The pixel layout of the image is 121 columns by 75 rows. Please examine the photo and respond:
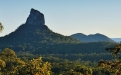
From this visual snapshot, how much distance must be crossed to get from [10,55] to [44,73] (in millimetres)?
27408

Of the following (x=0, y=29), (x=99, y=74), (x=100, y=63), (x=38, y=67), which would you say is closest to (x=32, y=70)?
(x=38, y=67)

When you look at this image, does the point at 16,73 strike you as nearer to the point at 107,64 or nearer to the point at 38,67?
the point at 38,67

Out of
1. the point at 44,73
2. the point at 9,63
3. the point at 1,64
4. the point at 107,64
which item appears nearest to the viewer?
the point at 107,64

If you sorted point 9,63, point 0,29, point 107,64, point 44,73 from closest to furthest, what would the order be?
point 107,64
point 0,29
point 44,73
point 9,63

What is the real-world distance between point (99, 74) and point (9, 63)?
10330cm

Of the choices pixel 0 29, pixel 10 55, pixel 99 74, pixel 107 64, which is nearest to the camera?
pixel 107 64

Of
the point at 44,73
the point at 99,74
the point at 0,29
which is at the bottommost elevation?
the point at 99,74

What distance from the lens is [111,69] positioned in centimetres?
2588

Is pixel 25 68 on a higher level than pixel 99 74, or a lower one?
higher

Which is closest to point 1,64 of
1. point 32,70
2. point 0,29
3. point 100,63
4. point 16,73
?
point 16,73

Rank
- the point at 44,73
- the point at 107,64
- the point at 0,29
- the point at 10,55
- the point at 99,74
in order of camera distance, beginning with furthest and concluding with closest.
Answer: the point at 99,74 → the point at 10,55 → the point at 44,73 → the point at 0,29 → the point at 107,64

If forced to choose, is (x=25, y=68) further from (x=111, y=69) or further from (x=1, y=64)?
(x=111, y=69)

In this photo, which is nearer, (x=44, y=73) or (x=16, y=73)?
(x=44, y=73)

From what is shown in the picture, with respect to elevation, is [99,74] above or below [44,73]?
below
